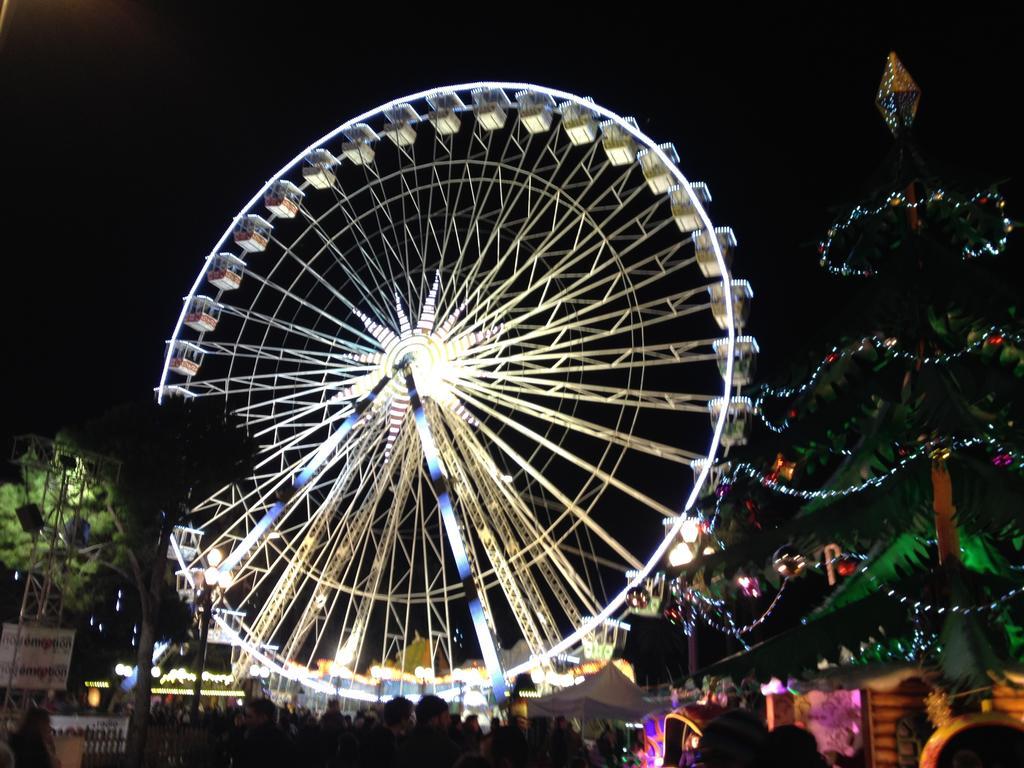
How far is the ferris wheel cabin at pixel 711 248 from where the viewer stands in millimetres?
20797

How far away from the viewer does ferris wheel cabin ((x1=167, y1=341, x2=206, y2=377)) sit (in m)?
25.7

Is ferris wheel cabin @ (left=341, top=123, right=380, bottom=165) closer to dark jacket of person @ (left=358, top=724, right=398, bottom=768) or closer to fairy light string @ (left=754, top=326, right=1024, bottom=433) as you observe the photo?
fairy light string @ (left=754, top=326, right=1024, bottom=433)

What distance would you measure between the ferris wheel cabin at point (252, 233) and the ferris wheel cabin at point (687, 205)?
415 inches

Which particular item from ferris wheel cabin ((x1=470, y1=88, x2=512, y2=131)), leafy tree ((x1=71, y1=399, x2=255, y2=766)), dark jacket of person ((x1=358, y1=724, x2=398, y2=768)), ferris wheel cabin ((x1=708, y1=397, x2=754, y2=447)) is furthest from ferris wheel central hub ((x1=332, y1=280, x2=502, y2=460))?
dark jacket of person ((x1=358, y1=724, x2=398, y2=768))

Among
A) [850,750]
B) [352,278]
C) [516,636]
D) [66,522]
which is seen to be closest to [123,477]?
[66,522]

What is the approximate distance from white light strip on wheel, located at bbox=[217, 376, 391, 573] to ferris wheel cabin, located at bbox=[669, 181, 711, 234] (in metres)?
7.06

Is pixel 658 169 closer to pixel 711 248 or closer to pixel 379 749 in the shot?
pixel 711 248

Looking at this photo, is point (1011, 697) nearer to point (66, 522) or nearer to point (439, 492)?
point (439, 492)

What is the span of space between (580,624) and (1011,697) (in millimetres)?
14688

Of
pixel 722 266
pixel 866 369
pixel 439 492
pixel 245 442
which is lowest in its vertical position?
pixel 866 369

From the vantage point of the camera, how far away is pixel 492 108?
24141mm

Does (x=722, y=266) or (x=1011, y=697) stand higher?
(x=722, y=266)

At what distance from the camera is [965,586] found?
701 centimetres

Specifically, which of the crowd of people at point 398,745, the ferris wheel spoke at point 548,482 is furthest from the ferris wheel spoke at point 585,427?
the crowd of people at point 398,745
